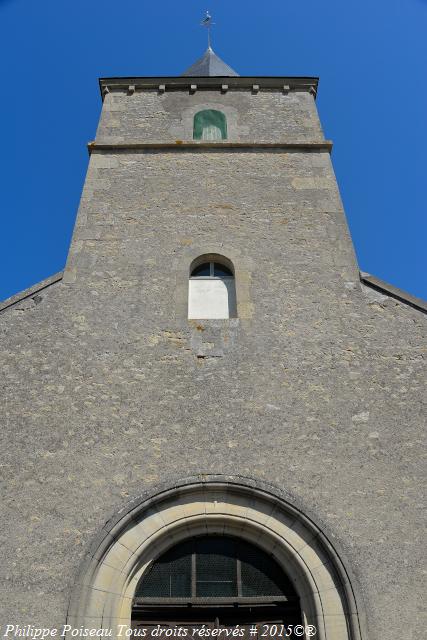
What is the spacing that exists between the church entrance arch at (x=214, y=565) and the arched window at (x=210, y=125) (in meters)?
6.37

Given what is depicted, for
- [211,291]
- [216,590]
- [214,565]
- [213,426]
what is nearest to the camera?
[216,590]

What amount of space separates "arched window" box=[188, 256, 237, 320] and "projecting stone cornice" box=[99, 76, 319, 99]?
4673mm

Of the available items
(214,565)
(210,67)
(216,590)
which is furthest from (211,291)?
(210,67)

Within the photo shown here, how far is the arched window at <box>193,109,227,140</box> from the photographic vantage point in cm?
973

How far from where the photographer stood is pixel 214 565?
545 centimetres

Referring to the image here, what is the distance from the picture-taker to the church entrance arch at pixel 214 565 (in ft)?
16.1

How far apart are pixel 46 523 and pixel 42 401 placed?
1311 millimetres

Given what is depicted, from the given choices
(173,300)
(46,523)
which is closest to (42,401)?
(46,523)

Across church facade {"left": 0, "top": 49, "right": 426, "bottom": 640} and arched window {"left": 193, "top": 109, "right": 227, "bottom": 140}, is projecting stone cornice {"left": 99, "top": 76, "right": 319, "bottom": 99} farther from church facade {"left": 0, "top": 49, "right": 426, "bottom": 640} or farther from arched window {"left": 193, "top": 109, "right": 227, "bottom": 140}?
church facade {"left": 0, "top": 49, "right": 426, "bottom": 640}

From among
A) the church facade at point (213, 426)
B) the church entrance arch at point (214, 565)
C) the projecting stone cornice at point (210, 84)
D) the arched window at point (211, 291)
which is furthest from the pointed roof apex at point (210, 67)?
the church entrance arch at point (214, 565)

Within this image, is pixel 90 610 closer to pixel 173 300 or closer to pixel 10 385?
pixel 10 385

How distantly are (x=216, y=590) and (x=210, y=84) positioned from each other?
8.82 m

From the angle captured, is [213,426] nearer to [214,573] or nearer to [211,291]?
[214,573]

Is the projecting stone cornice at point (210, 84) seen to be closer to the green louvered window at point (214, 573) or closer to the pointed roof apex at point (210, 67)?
the pointed roof apex at point (210, 67)
